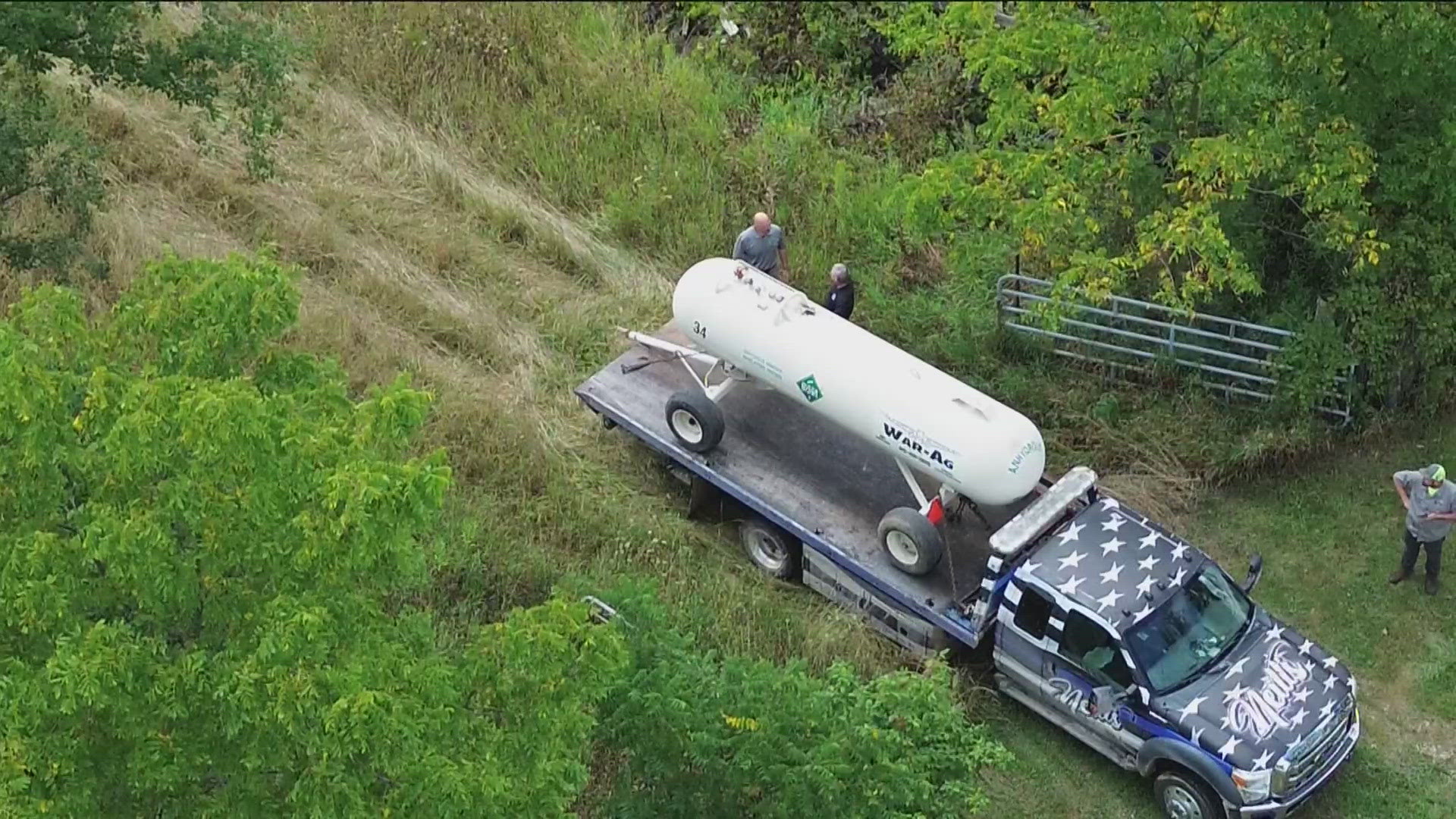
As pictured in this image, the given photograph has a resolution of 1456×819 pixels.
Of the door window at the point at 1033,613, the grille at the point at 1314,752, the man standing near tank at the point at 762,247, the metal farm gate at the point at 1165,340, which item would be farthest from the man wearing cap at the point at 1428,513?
the man standing near tank at the point at 762,247

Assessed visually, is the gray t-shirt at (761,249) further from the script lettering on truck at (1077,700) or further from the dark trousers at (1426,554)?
the dark trousers at (1426,554)

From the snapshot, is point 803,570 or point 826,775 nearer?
point 826,775

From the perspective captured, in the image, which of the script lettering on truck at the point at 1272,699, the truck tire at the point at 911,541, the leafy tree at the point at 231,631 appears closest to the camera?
the leafy tree at the point at 231,631

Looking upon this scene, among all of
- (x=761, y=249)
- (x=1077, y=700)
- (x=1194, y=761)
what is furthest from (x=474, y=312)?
(x=1194, y=761)

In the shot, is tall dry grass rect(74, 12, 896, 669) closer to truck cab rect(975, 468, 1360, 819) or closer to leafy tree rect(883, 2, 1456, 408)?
truck cab rect(975, 468, 1360, 819)

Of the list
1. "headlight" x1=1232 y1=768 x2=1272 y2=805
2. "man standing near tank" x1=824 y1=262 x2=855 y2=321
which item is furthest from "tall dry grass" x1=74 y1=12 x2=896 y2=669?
"headlight" x1=1232 y1=768 x2=1272 y2=805

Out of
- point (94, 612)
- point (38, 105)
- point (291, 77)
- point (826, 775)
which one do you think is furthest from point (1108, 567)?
point (291, 77)

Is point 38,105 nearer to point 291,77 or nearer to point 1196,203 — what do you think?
point 291,77
